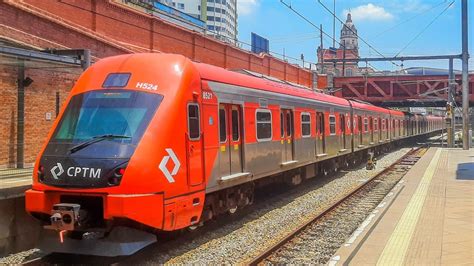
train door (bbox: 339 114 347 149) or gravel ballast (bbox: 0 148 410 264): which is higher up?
train door (bbox: 339 114 347 149)

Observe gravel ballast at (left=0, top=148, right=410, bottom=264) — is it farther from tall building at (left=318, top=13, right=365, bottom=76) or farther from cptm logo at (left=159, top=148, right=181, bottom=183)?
tall building at (left=318, top=13, right=365, bottom=76)

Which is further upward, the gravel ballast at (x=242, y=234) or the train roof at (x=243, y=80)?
the train roof at (x=243, y=80)

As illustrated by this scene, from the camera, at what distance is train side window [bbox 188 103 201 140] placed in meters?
7.80

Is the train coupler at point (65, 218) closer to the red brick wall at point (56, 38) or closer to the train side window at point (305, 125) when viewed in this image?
the red brick wall at point (56, 38)

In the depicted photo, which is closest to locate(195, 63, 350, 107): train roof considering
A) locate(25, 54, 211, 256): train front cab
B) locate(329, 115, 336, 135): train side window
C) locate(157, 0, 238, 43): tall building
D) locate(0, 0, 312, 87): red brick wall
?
locate(25, 54, 211, 256): train front cab

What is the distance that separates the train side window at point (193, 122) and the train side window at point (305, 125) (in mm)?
6533

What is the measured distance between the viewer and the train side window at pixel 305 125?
1418 centimetres

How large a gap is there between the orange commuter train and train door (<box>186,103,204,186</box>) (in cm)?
2

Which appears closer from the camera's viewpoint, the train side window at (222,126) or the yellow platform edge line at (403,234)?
the yellow platform edge line at (403,234)

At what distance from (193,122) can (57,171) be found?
6.94 feet

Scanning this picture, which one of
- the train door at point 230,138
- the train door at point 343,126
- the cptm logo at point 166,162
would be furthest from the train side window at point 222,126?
the train door at point 343,126

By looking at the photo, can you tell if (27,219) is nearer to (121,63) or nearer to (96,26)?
(121,63)

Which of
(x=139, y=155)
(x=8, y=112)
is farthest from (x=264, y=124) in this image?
(x=8, y=112)

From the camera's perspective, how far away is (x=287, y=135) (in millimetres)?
12914
